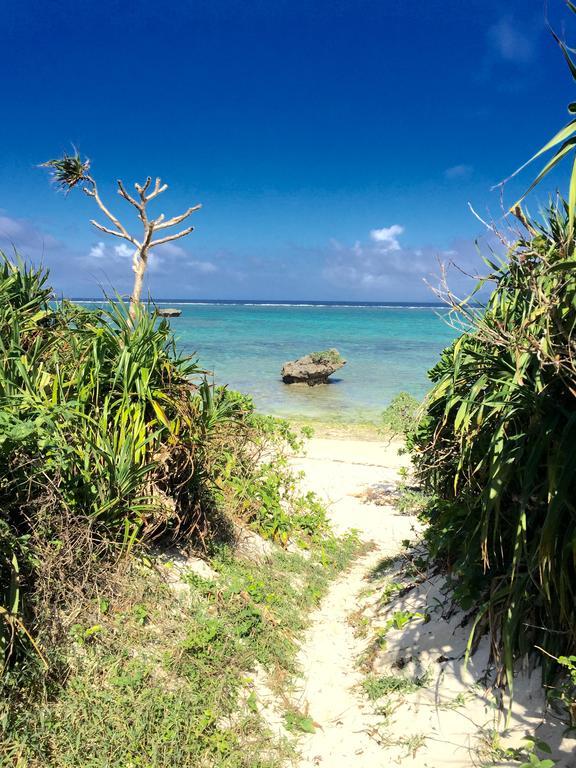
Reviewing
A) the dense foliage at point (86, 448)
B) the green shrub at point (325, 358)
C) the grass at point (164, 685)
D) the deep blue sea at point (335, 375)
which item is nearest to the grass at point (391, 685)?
the grass at point (164, 685)

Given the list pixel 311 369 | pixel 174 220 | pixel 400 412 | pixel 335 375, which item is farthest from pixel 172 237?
pixel 335 375

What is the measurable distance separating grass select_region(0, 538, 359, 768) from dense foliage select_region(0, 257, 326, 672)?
13.8 inches

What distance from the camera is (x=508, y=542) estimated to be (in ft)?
11.6

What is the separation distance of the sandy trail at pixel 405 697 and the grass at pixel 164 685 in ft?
0.75

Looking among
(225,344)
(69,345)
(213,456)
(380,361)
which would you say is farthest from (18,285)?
(225,344)

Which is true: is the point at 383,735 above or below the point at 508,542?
below

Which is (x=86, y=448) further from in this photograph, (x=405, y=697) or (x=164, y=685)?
(x=405, y=697)

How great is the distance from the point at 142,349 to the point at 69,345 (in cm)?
85

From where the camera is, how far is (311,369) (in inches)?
958

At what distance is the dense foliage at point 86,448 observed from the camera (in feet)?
11.0

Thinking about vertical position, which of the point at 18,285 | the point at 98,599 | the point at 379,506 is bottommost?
the point at 379,506

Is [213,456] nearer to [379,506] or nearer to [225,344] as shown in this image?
[379,506]

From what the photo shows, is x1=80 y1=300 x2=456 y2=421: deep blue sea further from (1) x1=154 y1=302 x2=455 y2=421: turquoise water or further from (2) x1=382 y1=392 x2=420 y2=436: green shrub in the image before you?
(2) x1=382 y1=392 x2=420 y2=436: green shrub

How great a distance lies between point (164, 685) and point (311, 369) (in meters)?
21.2
